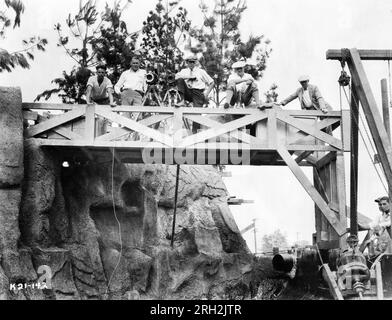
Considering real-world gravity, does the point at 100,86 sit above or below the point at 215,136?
above

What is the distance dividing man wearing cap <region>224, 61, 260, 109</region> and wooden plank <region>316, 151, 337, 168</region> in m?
1.65

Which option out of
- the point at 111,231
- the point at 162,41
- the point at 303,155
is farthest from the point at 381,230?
the point at 162,41

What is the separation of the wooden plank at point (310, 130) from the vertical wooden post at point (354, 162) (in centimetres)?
39

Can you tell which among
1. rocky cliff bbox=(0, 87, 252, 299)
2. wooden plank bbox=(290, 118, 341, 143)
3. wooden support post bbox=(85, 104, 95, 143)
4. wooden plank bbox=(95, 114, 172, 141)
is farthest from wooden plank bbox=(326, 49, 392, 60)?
rocky cliff bbox=(0, 87, 252, 299)

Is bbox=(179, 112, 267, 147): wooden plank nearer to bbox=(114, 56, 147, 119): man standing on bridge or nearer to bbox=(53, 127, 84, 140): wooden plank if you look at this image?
bbox=(114, 56, 147, 119): man standing on bridge

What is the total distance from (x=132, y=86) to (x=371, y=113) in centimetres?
440

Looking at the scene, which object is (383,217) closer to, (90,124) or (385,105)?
(385,105)

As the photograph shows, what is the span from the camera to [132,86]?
12289 mm

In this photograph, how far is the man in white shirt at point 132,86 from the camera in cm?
1224

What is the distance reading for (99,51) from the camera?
801 inches

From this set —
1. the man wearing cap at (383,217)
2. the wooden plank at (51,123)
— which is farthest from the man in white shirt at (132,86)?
the man wearing cap at (383,217)

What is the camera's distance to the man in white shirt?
12.2m

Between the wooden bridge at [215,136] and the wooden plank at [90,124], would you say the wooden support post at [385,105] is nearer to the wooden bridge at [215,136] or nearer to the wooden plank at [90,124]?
the wooden bridge at [215,136]
